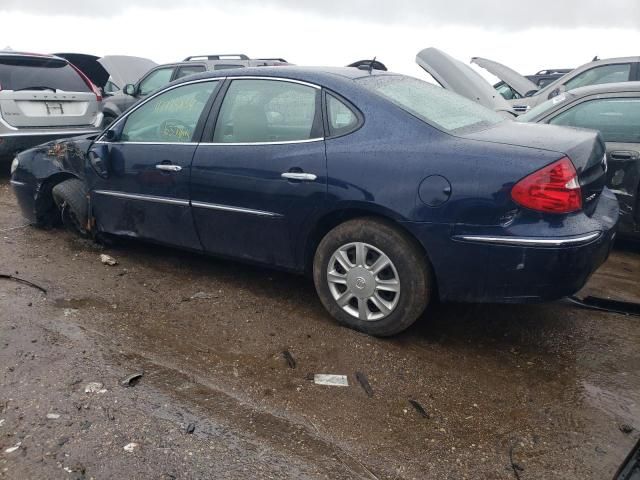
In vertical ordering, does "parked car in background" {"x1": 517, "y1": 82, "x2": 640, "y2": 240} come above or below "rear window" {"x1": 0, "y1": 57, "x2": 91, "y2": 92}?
below

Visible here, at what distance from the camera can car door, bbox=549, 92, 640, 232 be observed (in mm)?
4520

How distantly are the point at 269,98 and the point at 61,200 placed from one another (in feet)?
7.94

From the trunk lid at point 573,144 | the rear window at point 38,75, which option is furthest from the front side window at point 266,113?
the rear window at point 38,75

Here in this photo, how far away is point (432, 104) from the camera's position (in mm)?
3531

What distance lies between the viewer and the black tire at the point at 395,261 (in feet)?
10.3

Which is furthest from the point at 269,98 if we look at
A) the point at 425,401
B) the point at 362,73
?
the point at 425,401

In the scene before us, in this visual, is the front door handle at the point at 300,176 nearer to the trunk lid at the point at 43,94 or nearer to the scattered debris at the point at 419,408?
the scattered debris at the point at 419,408

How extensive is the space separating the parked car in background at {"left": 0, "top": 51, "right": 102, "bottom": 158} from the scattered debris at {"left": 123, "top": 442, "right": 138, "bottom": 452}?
5402mm

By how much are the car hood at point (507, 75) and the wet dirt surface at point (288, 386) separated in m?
5.20

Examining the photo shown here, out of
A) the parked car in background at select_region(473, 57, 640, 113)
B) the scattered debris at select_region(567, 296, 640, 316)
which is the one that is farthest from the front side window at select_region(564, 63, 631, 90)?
the scattered debris at select_region(567, 296, 640, 316)

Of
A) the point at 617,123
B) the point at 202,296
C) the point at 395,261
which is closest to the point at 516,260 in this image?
the point at 395,261

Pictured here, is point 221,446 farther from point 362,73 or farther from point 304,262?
point 362,73

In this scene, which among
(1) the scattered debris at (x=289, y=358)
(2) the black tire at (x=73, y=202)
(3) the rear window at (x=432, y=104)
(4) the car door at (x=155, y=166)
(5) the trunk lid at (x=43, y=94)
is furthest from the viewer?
(5) the trunk lid at (x=43, y=94)

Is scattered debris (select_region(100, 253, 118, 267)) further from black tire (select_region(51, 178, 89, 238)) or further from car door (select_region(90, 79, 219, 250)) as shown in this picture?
black tire (select_region(51, 178, 89, 238))
